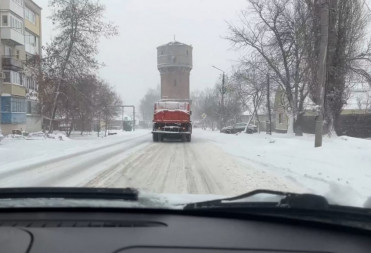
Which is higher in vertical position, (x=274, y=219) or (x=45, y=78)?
(x=45, y=78)

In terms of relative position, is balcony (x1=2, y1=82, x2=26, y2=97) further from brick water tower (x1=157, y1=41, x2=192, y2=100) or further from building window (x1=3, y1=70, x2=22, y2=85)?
brick water tower (x1=157, y1=41, x2=192, y2=100)

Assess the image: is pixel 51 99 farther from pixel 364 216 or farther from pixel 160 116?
pixel 364 216

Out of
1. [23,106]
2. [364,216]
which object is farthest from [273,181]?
[23,106]

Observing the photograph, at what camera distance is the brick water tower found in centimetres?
7762

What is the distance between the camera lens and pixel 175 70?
77625mm

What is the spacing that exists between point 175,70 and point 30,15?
93.6 feet

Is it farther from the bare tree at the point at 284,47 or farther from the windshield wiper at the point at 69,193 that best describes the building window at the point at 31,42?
the windshield wiper at the point at 69,193

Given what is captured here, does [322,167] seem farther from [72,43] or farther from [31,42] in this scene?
[31,42]

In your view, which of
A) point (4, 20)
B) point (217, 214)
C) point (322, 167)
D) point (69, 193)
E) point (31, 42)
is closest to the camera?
point (217, 214)

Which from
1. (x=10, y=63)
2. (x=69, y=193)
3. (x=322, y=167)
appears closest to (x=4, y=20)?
(x=10, y=63)

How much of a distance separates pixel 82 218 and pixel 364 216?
1.50 metres

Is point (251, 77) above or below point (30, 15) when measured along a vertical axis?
below

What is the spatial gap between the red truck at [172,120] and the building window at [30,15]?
27061mm

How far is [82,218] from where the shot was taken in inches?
101
